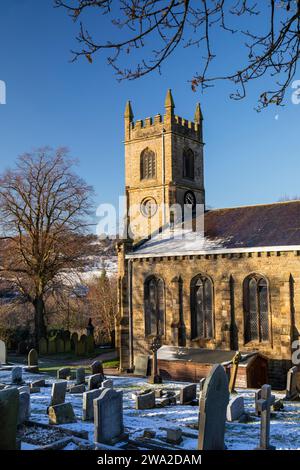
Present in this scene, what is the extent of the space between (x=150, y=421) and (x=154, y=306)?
13.1 meters

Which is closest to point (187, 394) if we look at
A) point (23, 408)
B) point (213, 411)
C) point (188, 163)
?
point (23, 408)

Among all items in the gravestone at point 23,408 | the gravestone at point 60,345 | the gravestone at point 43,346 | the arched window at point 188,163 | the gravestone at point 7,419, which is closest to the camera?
the gravestone at point 7,419

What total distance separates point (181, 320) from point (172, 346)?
1.38 meters

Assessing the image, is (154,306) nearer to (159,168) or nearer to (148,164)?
(159,168)

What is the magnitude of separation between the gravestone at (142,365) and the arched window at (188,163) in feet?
55.7

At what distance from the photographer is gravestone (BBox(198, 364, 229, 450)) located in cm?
818

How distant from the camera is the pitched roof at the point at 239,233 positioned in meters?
20.9

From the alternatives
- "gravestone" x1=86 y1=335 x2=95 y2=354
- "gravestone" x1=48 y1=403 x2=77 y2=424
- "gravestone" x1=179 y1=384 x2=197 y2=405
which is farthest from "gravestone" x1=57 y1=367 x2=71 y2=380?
"gravestone" x1=86 y1=335 x2=95 y2=354

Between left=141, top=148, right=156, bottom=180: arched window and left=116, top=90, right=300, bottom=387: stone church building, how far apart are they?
5.92 meters

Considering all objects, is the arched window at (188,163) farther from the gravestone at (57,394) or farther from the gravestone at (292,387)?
the gravestone at (57,394)

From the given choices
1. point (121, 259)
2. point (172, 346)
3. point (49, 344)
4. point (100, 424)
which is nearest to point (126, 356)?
point (172, 346)

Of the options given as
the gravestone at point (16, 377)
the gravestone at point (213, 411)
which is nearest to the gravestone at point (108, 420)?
the gravestone at point (213, 411)

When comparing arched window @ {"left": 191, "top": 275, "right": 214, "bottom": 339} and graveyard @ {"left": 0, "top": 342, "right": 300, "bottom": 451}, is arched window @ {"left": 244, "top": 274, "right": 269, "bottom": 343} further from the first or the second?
graveyard @ {"left": 0, "top": 342, "right": 300, "bottom": 451}
